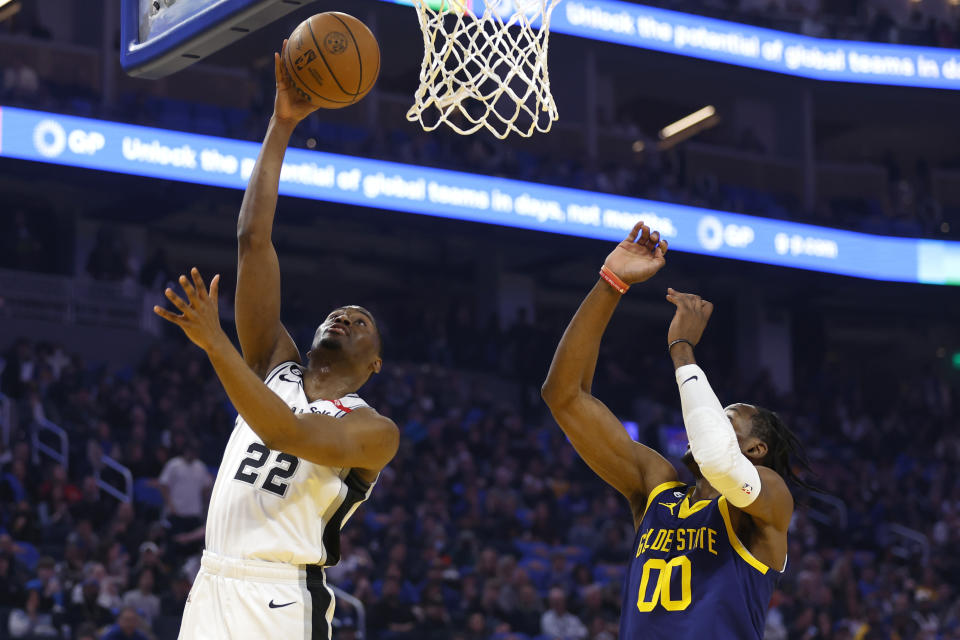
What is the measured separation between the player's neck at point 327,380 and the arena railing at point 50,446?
7.88 meters

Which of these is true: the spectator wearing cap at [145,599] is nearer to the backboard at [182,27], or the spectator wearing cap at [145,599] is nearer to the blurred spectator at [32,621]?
the blurred spectator at [32,621]

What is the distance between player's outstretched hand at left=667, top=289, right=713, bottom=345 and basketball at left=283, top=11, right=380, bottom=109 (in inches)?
42.8

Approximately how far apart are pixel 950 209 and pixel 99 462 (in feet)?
49.8

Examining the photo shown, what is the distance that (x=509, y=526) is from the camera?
39.8 ft

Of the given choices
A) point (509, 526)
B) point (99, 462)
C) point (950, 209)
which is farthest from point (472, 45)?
point (950, 209)

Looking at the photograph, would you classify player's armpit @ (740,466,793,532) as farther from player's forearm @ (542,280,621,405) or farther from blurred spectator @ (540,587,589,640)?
blurred spectator @ (540,587,589,640)

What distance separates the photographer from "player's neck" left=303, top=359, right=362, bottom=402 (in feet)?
11.7

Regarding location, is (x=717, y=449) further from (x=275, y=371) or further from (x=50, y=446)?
(x=50, y=446)

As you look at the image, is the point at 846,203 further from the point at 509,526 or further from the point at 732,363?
the point at 509,526

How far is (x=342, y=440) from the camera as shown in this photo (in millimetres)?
3197

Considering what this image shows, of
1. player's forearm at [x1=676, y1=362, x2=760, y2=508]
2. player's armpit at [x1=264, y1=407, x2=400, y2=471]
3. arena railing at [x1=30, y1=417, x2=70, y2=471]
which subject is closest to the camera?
player's armpit at [x1=264, y1=407, x2=400, y2=471]

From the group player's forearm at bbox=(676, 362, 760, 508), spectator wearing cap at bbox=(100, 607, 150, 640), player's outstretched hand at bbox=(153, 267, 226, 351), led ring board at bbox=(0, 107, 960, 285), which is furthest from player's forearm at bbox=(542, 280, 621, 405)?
led ring board at bbox=(0, 107, 960, 285)

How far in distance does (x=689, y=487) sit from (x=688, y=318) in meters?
0.59

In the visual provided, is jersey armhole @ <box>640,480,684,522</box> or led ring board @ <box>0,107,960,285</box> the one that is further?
led ring board @ <box>0,107,960,285</box>
